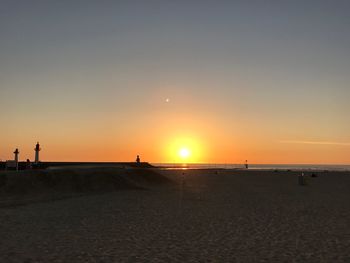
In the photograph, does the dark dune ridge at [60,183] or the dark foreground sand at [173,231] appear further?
the dark dune ridge at [60,183]

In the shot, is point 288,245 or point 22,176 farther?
point 22,176

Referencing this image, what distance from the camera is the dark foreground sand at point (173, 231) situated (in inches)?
520

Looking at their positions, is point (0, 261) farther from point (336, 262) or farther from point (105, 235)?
point (336, 262)

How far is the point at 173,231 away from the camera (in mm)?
17781

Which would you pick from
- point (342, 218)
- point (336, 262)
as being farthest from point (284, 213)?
point (336, 262)

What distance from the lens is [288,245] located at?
48.5ft

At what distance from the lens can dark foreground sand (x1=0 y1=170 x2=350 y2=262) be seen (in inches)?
520

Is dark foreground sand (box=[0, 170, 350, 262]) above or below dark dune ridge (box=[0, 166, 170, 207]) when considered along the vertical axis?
below

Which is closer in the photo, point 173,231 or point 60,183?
point 173,231

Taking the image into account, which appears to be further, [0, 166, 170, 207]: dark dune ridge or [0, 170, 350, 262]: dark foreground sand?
[0, 166, 170, 207]: dark dune ridge

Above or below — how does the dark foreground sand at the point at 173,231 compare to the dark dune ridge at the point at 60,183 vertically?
below

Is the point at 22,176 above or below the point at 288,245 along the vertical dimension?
above

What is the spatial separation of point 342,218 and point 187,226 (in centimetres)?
874

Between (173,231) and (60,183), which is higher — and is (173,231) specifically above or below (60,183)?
below
